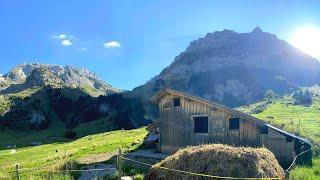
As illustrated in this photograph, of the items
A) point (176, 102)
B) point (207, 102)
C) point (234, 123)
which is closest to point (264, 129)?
point (234, 123)

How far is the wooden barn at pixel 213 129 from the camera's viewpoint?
1227 inches

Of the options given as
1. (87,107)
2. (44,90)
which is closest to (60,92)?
(44,90)

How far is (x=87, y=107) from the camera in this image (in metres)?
154

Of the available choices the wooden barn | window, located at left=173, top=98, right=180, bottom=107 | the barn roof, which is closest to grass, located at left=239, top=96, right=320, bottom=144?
the wooden barn

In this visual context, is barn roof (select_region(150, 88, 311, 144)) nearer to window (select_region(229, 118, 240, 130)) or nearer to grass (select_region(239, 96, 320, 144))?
window (select_region(229, 118, 240, 130))

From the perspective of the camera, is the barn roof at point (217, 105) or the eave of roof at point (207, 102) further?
the eave of roof at point (207, 102)

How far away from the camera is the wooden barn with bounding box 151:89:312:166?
3117cm

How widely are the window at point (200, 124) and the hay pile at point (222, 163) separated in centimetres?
1348

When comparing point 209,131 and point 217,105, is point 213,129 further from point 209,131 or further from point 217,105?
point 217,105

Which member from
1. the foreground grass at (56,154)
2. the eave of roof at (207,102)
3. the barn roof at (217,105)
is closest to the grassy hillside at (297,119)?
the barn roof at (217,105)

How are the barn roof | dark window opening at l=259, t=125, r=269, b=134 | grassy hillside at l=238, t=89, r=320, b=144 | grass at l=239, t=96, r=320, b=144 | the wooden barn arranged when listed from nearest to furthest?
1. the wooden barn
2. the barn roof
3. dark window opening at l=259, t=125, r=269, b=134
4. grass at l=239, t=96, r=320, b=144
5. grassy hillside at l=238, t=89, r=320, b=144

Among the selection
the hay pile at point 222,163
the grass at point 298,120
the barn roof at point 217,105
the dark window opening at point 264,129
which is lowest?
the grass at point 298,120

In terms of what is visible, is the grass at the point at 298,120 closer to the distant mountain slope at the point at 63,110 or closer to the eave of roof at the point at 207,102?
the eave of roof at the point at 207,102

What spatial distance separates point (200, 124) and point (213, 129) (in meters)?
1.34
